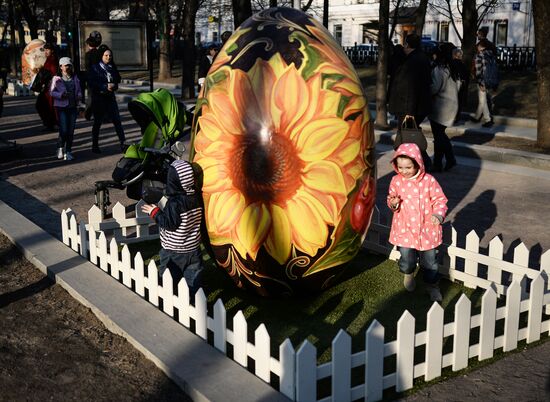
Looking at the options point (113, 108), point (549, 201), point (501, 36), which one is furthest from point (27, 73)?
point (501, 36)

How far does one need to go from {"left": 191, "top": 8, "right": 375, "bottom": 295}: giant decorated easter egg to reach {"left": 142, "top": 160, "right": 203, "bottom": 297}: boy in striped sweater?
12cm

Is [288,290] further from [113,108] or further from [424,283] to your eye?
[113,108]

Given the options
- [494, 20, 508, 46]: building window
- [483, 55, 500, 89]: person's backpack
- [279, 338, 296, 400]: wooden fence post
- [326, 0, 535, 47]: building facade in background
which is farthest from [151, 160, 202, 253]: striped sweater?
[494, 20, 508, 46]: building window

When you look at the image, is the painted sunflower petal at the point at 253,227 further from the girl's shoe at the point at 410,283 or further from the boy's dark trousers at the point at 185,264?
the girl's shoe at the point at 410,283

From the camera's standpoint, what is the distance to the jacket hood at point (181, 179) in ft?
17.0

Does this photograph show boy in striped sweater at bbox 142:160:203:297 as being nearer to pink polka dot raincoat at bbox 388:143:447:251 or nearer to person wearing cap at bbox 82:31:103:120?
pink polka dot raincoat at bbox 388:143:447:251

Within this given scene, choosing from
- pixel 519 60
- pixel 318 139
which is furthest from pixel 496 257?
pixel 519 60

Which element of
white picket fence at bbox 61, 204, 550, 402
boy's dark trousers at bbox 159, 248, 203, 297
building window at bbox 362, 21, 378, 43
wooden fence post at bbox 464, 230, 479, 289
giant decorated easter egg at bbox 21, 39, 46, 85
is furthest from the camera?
building window at bbox 362, 21, 378, 43

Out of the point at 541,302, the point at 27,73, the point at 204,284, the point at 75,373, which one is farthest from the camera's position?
the point at 27,73

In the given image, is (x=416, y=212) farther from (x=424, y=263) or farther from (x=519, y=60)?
(x=519, y=60)

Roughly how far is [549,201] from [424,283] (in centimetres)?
394

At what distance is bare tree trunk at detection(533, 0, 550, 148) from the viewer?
12703 mm

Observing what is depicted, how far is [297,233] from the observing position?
16.6ft

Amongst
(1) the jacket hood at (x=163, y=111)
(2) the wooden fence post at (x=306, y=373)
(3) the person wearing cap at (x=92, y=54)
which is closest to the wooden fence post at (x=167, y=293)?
(2) the wooden fence post at (x=306, y=373)
